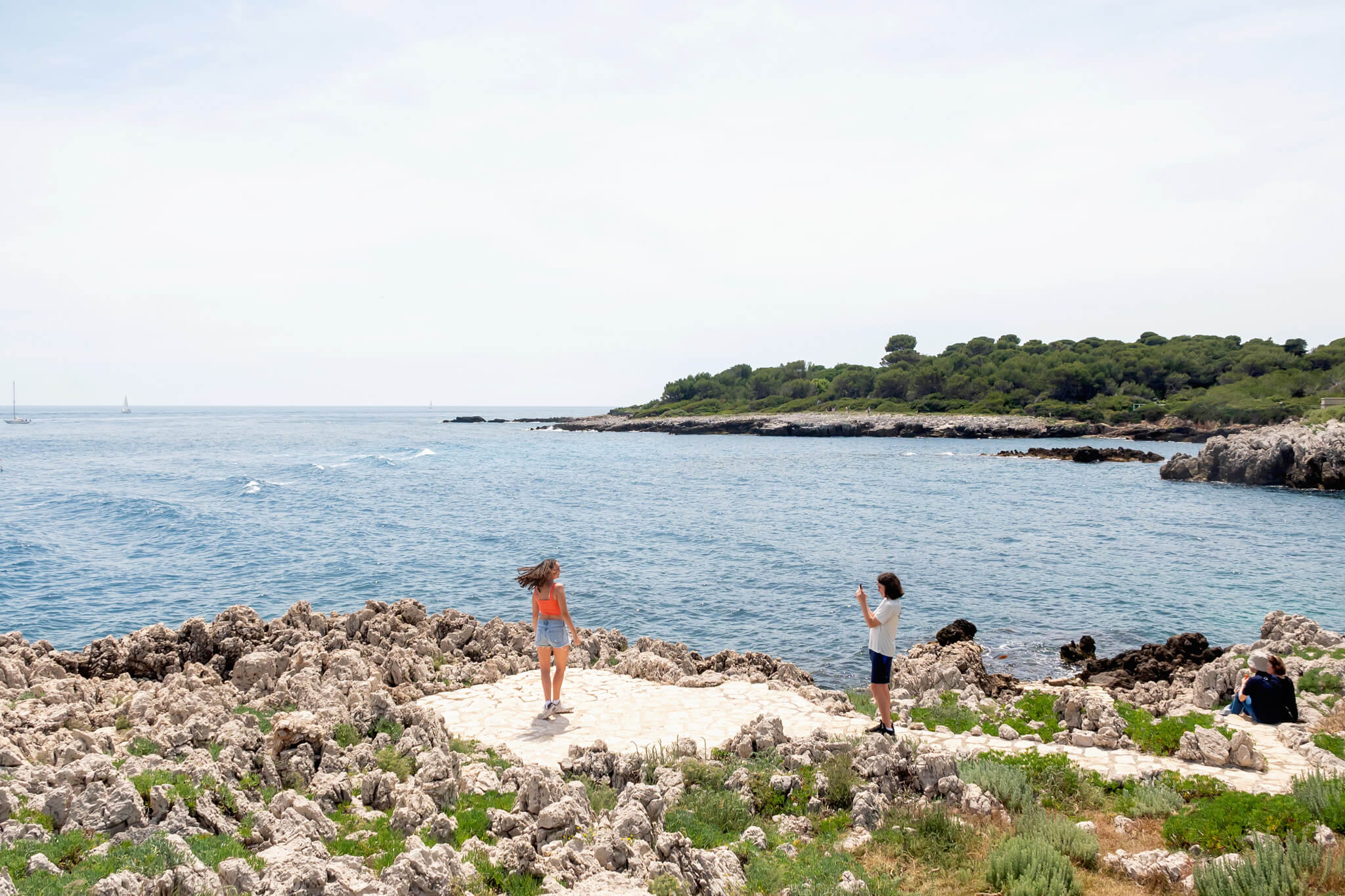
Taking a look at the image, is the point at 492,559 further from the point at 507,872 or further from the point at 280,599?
the point at 507,872

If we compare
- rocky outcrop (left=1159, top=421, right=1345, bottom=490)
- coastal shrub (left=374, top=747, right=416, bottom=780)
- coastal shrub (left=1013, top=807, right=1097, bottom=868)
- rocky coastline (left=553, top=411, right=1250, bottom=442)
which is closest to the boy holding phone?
coastal shrub (left=1013, top=807, right=1097, bottom=868)

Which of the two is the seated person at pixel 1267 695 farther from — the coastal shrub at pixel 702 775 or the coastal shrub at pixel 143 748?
the coastal shrub at pixel 143 748

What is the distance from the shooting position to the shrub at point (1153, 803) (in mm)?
8664

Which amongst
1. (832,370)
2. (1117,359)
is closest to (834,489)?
(1117,359)

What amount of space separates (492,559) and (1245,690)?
88.2 feet

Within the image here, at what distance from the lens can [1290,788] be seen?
9.40 meters

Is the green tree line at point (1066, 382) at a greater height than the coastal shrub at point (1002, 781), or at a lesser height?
greater

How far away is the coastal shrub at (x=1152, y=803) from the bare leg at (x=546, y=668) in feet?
26.7

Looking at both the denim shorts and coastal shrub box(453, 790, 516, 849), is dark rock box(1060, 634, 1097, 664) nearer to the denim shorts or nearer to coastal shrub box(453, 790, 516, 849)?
the denim shorts

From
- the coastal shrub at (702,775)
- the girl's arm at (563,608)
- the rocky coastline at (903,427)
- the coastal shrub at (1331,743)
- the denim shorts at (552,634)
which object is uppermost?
the rocky coastline at (903,427)

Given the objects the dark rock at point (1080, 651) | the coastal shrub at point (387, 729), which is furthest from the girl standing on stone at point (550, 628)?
the dark rock at point (1080, 651)

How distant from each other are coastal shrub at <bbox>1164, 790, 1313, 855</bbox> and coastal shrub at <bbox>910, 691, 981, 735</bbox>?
4.04 m

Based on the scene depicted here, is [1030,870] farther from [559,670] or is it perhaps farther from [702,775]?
[559,670]

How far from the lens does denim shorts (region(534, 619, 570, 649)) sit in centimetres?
1270
